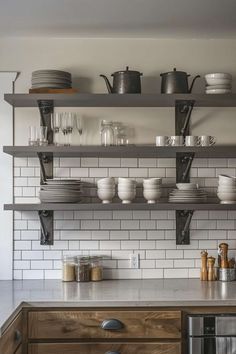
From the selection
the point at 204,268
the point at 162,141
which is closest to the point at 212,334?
the point at 204,268

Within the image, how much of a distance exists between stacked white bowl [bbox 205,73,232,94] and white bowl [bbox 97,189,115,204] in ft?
2.91

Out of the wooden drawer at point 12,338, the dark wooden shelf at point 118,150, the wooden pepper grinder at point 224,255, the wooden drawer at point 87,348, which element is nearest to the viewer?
the wooden drawer at point 12,338

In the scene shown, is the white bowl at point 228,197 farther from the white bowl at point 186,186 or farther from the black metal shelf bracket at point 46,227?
the black metal shelf bracket at point 46,227

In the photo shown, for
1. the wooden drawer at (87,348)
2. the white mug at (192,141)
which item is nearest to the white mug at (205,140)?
the white mug at (192,141)

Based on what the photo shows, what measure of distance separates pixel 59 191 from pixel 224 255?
1.15 meters

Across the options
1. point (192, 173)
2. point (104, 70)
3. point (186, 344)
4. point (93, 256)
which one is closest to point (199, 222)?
point (192, 173)

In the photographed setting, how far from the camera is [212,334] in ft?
8.82

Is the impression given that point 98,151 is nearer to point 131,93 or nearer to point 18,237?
point 131,93

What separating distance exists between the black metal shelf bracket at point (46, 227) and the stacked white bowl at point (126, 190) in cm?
52

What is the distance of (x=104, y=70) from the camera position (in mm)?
3465

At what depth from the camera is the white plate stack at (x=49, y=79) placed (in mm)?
3213

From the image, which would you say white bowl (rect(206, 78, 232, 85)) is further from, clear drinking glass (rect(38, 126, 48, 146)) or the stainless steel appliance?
the stainless steel appliance

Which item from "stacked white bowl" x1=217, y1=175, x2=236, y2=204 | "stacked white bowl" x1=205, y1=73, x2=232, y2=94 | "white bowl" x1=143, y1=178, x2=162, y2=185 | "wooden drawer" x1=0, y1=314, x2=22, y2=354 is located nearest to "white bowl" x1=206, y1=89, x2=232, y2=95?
"stacked white bowl" x1=205, y1=73, x2=232, y2=94

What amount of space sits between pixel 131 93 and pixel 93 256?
110 cm
